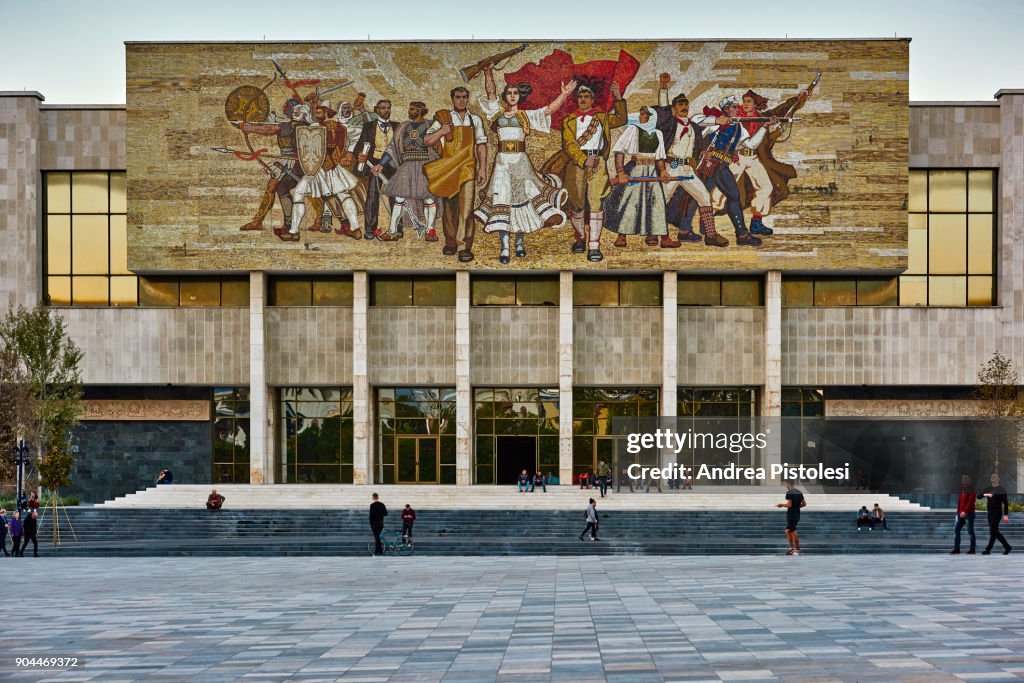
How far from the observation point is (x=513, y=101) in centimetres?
4772

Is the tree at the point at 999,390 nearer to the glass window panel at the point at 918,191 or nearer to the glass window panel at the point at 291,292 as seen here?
the glass window panel at the point at 918,191

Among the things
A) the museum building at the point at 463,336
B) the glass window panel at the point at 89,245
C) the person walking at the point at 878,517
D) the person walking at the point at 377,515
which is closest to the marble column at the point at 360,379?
the museum building at the point at 463,336

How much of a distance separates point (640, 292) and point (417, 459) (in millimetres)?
13596

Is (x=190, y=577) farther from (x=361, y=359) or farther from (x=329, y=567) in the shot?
(x=361, y=359)

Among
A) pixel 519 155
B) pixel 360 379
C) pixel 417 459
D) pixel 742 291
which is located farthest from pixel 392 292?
pixel 742 291

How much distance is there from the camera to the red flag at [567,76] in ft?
157

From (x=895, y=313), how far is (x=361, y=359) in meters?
25.1

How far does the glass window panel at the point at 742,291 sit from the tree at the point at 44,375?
2899 centimetres

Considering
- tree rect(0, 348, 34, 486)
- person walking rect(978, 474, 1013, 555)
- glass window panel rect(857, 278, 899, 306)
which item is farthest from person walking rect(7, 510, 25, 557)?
glass window panel rect(857, 278, 899, 306)

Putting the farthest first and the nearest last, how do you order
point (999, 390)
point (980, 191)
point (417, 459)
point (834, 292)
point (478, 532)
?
1. point (417, 459)
2. point (834, 292)
3. point (980, 191)
4. point (999, 390)
5. point (478, 532)

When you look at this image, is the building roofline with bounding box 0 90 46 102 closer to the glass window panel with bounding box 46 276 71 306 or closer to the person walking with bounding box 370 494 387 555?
the glass window panel with bounding box 46 276 71 306

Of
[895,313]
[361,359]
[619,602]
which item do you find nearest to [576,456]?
[361,359]

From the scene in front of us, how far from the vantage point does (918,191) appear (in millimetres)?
49781

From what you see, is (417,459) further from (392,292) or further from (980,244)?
(980,244)
